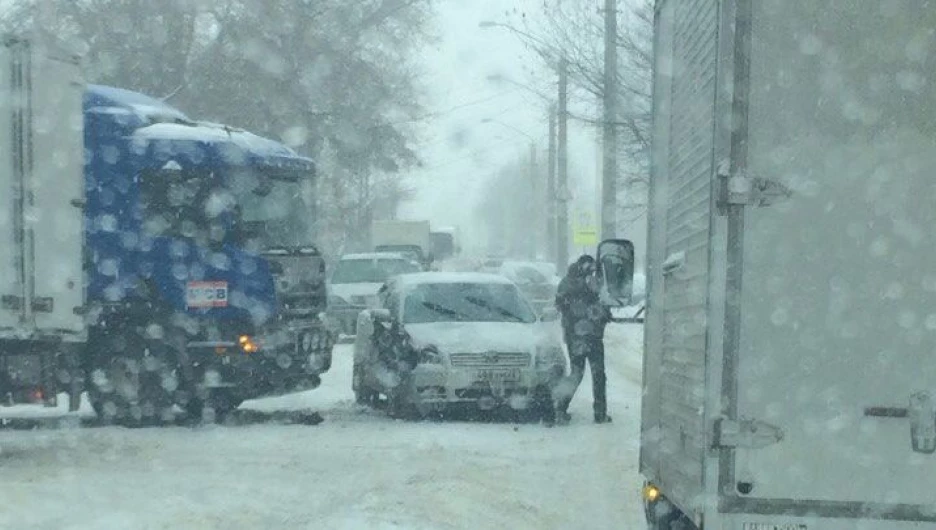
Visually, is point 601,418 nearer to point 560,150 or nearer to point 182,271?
point 182,271

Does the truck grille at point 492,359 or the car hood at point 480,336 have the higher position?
the car hood at point 480,336

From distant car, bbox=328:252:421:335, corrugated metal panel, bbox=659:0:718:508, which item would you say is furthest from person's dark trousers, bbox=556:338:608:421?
distant car, bbox=328:252:421:335

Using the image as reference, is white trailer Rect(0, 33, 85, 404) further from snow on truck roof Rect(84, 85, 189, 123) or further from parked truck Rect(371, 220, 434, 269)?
parked truck Rect(371, 220, 434, 269)

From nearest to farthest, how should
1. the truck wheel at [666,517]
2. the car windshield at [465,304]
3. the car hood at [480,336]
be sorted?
the truck wheel at [666,517]
the car hood at [480,336]
the car windshield at [465,304]

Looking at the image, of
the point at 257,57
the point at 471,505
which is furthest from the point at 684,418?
the point at 257,57

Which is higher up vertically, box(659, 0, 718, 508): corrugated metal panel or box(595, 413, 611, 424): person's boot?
box(659, 0, 718, 508): corrugated metal panel

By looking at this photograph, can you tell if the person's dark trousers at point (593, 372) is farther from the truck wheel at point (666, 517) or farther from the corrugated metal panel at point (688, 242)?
the corrugated metal panel at point (688, 242)

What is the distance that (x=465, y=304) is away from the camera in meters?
17.9

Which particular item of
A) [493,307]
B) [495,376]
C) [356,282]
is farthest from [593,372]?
Result: [356,282]

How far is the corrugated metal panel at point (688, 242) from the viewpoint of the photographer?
562cm

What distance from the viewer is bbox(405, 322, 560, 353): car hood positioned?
16.4 metres

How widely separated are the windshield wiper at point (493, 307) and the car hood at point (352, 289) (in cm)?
1420

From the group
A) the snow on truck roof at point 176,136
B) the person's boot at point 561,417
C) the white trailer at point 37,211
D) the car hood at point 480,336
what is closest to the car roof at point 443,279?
the car hood at point 480,336

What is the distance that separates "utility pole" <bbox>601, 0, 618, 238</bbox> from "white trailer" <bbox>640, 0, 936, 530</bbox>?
21.8 meters
